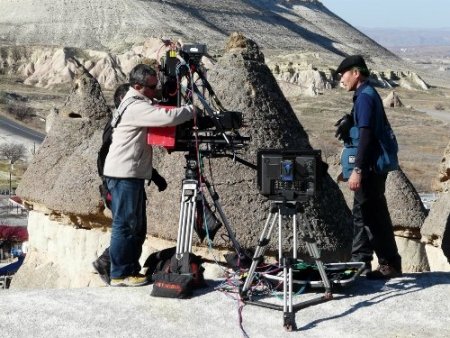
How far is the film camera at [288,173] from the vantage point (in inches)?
205

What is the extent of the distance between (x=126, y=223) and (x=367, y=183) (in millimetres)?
1438

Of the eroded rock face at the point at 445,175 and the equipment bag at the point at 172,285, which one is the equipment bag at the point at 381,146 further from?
the eroded rock face at the point at 445,175

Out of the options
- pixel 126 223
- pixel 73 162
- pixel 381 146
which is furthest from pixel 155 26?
pixel 381 146

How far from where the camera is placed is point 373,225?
Answer: 5781mm

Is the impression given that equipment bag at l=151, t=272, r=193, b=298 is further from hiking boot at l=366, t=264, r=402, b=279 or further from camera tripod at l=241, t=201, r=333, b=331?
hiking boot at l=366, t=264, r=402, b=279

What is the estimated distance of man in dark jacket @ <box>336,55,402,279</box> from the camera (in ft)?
17.7

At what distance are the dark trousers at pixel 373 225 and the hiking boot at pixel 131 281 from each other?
1.31m

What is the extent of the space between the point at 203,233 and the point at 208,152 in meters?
0.51

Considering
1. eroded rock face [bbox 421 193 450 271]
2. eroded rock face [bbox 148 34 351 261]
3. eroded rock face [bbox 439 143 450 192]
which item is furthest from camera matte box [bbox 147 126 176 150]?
eroded rock face [bbox 439 143 450 192]

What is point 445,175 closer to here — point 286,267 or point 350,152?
point 350,152

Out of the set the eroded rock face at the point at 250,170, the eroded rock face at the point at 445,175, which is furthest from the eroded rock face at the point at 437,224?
the eroded rock face at the point at 250,170

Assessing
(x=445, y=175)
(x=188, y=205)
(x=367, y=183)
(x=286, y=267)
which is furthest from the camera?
(x=445, y=175)

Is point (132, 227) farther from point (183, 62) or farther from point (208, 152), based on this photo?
point (183, 62)

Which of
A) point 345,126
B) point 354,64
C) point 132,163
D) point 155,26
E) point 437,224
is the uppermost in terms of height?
point 155,26
